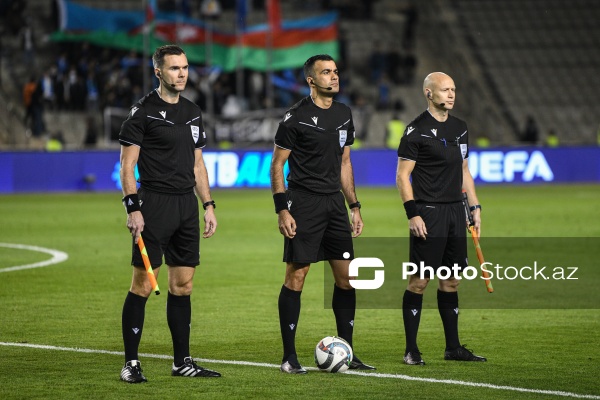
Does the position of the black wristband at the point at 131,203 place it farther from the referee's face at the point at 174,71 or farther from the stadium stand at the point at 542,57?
the stadium stand at the point at 542,57

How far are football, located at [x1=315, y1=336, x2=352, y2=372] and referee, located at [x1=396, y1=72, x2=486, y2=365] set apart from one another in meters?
0.58

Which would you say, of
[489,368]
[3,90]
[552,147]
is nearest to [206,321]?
[489,368]

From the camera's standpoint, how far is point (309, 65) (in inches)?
342

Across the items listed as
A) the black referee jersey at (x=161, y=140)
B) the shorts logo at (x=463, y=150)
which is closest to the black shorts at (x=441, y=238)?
the shorts logo at (x=463, y=150)

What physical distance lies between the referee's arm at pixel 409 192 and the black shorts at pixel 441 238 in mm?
89

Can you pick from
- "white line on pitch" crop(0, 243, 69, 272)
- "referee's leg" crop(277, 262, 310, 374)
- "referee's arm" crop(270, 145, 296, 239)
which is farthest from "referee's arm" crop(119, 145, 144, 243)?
"white line on pitch" crop(0, 243, 69, 272)

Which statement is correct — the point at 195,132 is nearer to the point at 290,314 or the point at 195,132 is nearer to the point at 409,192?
the point at 290,314

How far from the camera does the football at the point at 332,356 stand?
852 centimetres

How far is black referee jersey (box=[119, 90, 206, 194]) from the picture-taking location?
26.9ft

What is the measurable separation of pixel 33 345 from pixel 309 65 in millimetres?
3363

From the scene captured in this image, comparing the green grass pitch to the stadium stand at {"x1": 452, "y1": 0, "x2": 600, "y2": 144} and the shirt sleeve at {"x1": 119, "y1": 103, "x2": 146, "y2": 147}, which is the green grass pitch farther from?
the stadium stand at {"x1": 452, "y1": 0, "x2": 600, "y2": 144}

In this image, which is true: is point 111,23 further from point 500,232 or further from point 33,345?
point 33,345

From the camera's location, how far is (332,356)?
852cm

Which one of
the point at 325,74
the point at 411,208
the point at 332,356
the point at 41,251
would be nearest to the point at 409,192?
the point at 411,208
